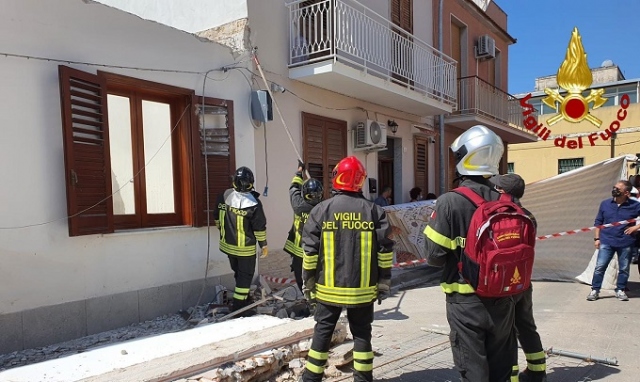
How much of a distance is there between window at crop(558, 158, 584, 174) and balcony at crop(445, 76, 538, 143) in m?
10.8

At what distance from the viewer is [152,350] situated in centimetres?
366

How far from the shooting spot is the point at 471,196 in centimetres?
271

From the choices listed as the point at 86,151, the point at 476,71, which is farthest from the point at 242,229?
the point at 476,71

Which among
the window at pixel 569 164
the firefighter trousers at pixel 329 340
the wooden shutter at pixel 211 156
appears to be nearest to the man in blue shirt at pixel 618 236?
the firefighter trousers at pixel 329 340

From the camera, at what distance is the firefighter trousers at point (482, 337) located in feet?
8.54

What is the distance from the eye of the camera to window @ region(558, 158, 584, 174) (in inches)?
965

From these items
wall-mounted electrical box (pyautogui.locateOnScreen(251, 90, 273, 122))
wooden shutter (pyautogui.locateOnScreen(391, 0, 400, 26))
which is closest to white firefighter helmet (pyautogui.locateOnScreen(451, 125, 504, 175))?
wall-mounted electrical box (pyautogui.locateOnScreen(251, 90, 273, 122))

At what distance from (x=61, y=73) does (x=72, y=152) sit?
2.57 feet

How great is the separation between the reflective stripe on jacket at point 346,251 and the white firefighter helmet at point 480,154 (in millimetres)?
814

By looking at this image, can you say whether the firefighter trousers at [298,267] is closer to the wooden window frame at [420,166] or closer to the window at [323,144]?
the window at [323,144]

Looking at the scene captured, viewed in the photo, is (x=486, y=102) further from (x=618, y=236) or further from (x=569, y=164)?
(x=569, y=164)

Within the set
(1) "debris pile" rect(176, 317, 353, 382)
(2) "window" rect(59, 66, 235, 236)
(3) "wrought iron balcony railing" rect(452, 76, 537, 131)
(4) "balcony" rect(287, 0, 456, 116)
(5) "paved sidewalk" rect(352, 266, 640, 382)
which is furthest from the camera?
(3) "wrought iron balcony railing" rect(452, 76, 537, 131)

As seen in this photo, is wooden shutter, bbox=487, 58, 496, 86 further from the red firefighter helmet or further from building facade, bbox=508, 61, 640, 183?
the red firefighter helmet

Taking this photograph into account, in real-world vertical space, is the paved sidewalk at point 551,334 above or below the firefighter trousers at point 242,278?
below
